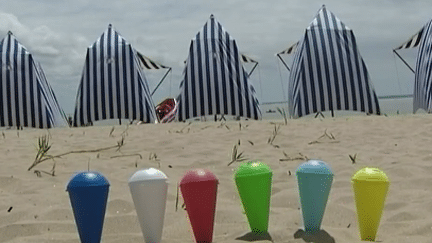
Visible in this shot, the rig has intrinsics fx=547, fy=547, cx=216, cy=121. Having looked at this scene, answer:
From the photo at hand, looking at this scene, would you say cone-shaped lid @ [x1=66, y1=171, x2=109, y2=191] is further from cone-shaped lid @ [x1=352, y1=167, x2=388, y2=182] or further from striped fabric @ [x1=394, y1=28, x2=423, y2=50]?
striped fabric @ [x1=394, y1=28, x2=423, y2=50]

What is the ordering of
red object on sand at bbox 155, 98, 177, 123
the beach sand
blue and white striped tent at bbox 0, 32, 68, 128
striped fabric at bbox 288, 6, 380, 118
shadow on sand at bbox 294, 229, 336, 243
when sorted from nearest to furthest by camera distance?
shadow on sand at bbox 294, 229, 336, 243 → the beach sand → blue and white striped tent at bbox 0, 32, 68, 128 → striped fabric at bbox 288, 6, 380, 118 → red object on sand at bbox 155, 98, 177, 123

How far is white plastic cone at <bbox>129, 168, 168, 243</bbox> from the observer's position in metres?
1.92

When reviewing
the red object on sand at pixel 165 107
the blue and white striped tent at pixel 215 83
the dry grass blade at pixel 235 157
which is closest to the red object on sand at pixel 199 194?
the dry grass blade at pixel 235 157

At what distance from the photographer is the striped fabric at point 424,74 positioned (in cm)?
1011

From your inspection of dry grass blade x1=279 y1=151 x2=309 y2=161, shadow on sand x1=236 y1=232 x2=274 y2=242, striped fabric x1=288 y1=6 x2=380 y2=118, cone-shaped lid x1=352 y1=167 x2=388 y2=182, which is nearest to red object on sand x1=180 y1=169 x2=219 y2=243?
shadow on sand x1=236 y1=232 x2=274 y2=242

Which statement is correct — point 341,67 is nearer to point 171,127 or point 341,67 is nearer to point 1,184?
point 171,127

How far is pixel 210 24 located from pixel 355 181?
873 cm

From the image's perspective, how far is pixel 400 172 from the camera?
12.2 ft

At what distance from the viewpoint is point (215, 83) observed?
1001cm

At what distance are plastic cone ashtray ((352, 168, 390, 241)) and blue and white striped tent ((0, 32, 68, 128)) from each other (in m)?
8.61

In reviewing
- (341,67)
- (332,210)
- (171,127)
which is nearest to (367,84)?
(341,67)

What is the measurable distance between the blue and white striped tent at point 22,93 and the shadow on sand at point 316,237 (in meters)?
8.39

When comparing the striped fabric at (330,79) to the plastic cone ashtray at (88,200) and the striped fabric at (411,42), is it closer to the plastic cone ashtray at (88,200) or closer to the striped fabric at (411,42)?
the striped fabric at (411,42)

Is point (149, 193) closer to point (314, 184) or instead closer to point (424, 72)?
point (314, 184)
